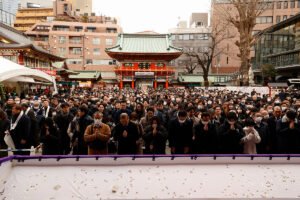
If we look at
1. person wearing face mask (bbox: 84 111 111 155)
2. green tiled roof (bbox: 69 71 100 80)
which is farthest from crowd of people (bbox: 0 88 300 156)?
green tiled roof (bbox: 69 71 100 80)

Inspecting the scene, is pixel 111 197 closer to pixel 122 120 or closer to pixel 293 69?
pixel 122 120

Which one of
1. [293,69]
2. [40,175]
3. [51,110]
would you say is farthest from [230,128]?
[293,69]

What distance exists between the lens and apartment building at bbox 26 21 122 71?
5603 centimetres

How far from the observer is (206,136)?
5.99 meters

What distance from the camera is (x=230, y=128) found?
19.1 ft

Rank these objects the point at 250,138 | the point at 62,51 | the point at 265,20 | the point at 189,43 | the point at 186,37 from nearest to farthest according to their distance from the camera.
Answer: the point at 250,138
the point at 265,20
the point at 62,51
the point at 189,43
the point at 186,37

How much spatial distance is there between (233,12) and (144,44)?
2317 centimetres

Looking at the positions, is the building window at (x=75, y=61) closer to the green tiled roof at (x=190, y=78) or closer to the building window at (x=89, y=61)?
the building window at (x=89, y=61)

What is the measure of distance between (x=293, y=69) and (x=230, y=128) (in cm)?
3139

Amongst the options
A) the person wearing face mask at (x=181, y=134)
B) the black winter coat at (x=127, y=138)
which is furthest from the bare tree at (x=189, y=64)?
the black winter coat at (x=127, y=138)

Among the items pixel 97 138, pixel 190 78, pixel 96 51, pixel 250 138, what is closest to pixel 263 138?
pixel 250 138

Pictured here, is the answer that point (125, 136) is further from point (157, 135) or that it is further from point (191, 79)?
point (191, 79)

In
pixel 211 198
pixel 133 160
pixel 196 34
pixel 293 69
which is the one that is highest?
pixel 196 34

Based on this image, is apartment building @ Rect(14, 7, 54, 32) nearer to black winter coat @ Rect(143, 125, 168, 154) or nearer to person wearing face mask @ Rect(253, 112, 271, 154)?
black winter coat @ Rect(143, 125, 168, 154)
